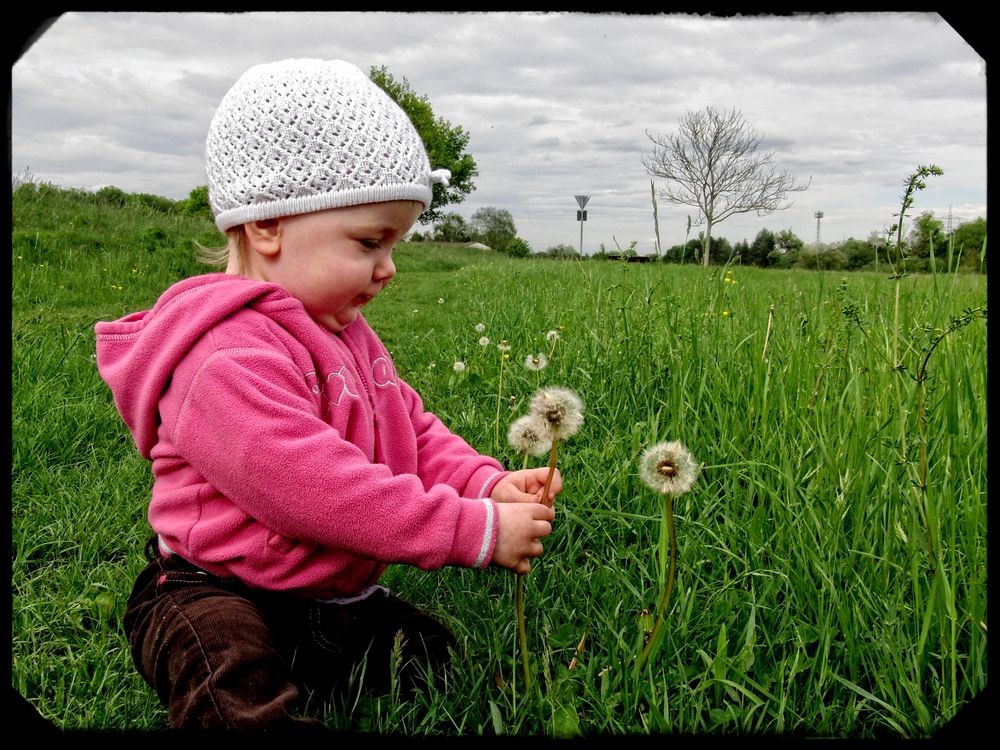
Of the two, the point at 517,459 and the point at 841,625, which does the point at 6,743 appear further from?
the point at 517,459

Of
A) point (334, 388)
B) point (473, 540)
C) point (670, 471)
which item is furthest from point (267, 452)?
point (670, 471)

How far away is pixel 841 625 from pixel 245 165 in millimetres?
1669

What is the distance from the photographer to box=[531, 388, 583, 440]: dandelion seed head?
4.43 feet

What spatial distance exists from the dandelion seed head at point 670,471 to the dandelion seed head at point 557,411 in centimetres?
16

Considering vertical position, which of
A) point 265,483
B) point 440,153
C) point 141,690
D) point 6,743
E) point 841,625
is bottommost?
point 141,690

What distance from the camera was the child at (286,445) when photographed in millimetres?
1475

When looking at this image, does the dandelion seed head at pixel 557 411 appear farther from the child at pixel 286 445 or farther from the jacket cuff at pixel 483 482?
the jacket cuff at pixel 483 482

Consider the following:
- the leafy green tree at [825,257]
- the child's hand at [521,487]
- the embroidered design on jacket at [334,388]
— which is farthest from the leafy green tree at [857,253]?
the embroidered design on jacket at [334,388]

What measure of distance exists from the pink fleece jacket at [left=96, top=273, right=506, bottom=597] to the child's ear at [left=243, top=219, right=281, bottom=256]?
0.10 m

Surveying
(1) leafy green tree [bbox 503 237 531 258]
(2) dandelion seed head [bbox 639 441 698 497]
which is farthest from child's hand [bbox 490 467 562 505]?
(1) leafy green tree [bbox 503 237 531 258]

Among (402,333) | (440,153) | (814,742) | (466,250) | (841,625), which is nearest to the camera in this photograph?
(814,742)

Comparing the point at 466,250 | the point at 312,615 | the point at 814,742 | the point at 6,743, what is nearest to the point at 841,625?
the point at 814,742

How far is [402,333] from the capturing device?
6.36 m

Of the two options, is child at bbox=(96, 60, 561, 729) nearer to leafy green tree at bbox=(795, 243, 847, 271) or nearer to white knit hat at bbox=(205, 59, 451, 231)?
white knit hat at bbox=(205, 59, 451, 231)
